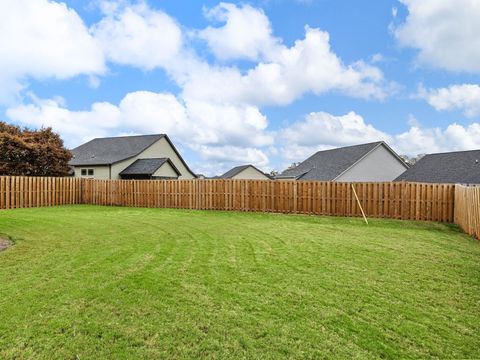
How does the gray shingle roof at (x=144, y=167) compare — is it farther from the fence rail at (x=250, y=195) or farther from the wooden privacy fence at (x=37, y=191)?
the wooden privacy fence at (x=37, y=191)

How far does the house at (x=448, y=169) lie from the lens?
2469cm

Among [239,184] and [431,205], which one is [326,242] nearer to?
[431,205]

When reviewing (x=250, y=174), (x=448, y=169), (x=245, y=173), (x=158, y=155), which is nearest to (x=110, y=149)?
(x=158, y=155)

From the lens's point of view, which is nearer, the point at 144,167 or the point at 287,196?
the point at 287,196

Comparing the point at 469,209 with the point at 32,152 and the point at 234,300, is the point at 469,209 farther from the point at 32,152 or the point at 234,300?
the point at 32,152

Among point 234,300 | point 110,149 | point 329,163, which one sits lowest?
point 234,300

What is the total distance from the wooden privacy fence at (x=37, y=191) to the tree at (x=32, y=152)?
23.7 ft

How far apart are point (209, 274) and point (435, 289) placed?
11.9 ft

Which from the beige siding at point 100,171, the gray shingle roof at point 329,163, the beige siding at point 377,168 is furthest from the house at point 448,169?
the beige siding at point 100,171

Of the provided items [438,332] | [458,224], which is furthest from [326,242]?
[458,224]

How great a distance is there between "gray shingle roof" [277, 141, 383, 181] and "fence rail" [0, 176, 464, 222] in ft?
47.0

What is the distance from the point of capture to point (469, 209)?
10797mm

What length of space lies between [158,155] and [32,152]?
11553 millimetres

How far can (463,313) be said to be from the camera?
166 inches
